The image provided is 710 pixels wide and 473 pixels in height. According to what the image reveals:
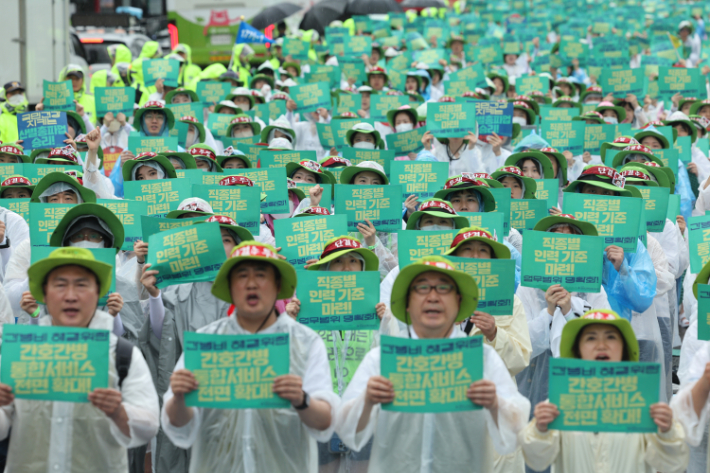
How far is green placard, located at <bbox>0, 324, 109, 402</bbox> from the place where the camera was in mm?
4113

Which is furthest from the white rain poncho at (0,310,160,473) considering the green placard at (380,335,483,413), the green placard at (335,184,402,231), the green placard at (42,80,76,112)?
the green placard at (42,80,76,112)

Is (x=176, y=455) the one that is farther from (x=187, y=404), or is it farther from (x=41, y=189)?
(x=41, y=189)

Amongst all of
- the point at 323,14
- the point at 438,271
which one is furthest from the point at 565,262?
the point at 323,14

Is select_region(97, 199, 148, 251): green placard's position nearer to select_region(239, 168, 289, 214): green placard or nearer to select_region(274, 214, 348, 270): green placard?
select_region(274, 214, 348, 270): green placard

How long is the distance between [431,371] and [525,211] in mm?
3860

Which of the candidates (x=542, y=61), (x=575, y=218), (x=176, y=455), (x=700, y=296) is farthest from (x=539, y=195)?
(x=542, y=61)

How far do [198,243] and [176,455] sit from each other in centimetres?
137

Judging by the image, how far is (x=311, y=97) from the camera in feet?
44.1

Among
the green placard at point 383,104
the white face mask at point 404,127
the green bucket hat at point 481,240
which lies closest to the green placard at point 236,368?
the green bucket hat at point 481,240

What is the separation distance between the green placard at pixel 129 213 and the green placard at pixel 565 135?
219 inches

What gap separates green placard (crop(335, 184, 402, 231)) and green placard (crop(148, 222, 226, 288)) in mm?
1912

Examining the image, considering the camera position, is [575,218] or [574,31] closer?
[575,218]

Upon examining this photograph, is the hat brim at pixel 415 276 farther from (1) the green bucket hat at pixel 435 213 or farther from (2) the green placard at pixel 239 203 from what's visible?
(2) the green placard at pixel 239 203

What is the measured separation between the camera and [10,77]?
647 inches
